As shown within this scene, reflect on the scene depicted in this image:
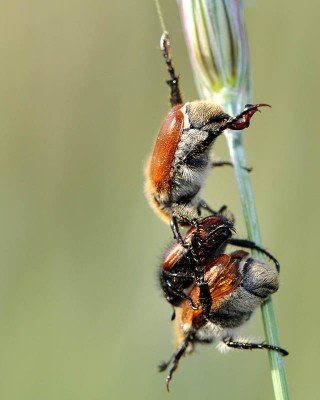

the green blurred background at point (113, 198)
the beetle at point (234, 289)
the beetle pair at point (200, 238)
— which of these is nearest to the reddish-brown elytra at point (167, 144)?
the beetle pair at point (200, 238)

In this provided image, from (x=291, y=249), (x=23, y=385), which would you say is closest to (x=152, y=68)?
(x=291, y=249)

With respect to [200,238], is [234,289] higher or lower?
lower

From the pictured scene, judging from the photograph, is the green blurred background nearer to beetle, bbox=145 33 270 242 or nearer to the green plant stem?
beetle, bbox=145 33 270 242

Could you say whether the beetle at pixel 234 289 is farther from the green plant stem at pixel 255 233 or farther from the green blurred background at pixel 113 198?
the green blurred background at pixel 113 198

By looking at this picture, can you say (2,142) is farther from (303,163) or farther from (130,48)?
(303,163)

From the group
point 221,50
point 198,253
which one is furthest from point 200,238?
point 221,50

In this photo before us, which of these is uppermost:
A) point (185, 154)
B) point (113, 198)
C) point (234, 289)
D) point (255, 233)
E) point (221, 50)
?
point (113, 198)

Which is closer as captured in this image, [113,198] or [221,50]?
[221,50]

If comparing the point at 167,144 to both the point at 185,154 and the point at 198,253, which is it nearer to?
the point at 185,154

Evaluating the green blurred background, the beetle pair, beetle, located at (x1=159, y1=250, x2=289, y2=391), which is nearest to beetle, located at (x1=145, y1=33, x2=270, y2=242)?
the beetle pair
